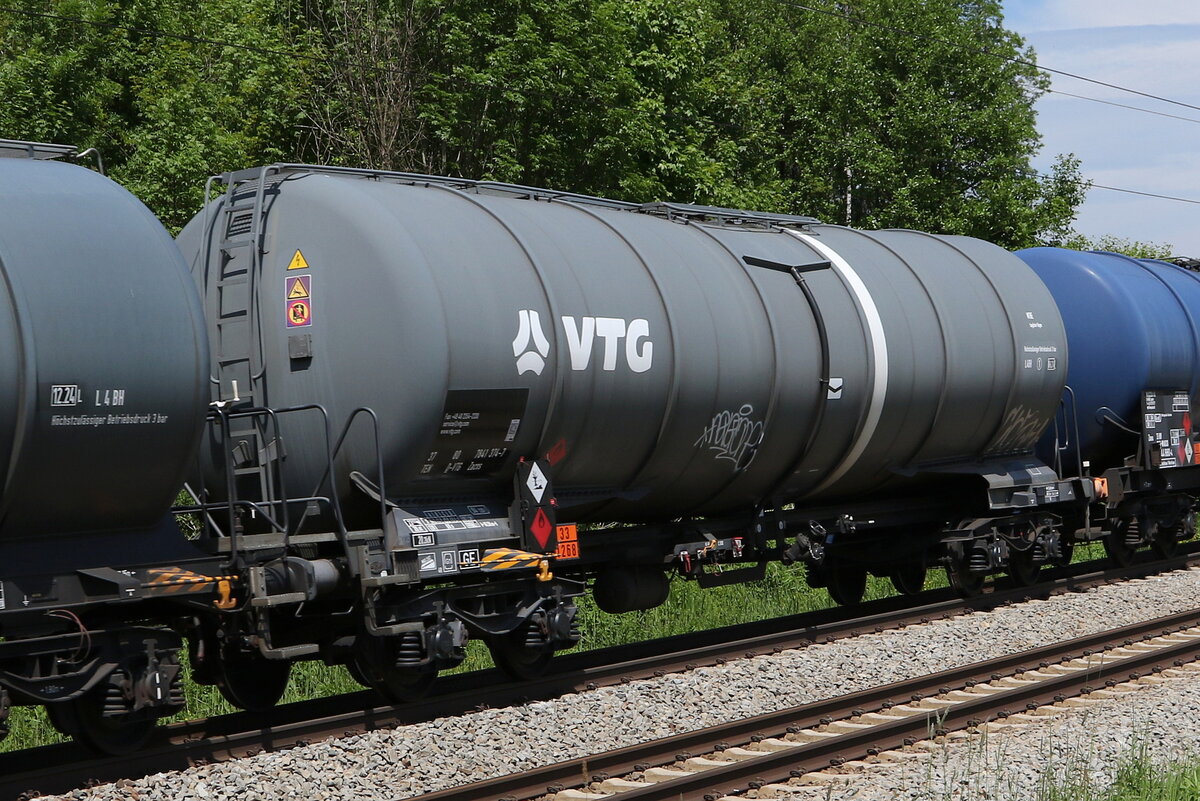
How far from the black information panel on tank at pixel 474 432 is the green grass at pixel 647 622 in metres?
3.34

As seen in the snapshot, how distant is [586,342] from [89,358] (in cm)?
403

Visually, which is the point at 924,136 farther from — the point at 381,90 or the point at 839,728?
the point at 839,728

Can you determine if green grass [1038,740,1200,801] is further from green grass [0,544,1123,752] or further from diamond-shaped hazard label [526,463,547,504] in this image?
green grass [0,544,1123,752]

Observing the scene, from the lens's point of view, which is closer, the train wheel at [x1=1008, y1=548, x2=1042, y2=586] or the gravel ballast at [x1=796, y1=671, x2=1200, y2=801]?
the gravel ballast at [x1=796, y1=671, x2=1200, y2=801]

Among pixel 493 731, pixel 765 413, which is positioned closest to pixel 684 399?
pixel 765 413

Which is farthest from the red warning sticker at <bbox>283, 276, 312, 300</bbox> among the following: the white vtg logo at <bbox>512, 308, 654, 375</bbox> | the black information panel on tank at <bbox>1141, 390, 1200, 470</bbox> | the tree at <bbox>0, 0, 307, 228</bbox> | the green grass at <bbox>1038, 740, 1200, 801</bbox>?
the black information panel on tank at <bbox>1141, 390, 1200, 470</bbox>

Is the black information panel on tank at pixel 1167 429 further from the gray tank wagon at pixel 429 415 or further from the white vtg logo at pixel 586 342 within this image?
the white vtg logo at pixel 586 342

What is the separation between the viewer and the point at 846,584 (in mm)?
16734

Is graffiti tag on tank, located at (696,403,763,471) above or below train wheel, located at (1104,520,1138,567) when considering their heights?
above

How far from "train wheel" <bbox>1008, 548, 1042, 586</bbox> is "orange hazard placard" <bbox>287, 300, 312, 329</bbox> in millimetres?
9946

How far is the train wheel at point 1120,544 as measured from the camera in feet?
58.8

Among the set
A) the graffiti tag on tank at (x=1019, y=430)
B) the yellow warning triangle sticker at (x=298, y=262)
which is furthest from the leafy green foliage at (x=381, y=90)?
the yellow warning triangle sticker at (x=298, y=262)

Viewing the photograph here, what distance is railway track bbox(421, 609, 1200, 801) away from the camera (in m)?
8.30

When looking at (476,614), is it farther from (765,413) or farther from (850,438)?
(850,438)
